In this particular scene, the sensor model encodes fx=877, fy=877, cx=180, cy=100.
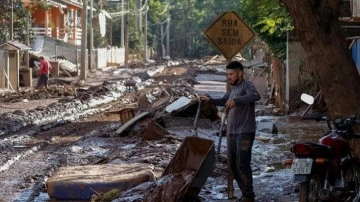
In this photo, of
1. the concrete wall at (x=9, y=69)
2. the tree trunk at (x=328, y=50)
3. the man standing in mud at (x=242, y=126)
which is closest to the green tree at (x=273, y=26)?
the concrete wall at (x=9, y=69)

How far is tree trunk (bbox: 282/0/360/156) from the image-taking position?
1041 cm

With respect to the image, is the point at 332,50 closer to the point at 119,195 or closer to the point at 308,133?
the point at 119,195

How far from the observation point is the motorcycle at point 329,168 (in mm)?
8445

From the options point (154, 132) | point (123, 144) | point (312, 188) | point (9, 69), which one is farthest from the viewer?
point (9, 69)

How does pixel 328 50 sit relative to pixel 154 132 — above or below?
above

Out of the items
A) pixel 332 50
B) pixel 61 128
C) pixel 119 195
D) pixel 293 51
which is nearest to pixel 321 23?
pixel 332 50

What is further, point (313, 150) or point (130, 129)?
point (130, 129)

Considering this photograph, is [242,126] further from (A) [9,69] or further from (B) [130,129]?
(A) [9,69]

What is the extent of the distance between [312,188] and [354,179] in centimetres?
45

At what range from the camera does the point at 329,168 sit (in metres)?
8.55

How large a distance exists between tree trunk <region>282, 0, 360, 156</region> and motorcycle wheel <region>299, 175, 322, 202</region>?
220cm

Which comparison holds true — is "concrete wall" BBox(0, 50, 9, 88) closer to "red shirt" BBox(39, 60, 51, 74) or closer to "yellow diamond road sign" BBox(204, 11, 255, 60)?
"red shirt" BBox(39, 60, 51, 74)

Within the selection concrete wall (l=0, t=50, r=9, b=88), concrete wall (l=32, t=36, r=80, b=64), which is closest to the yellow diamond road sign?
concrete wall (l=0, t=50, r=9, b=88)

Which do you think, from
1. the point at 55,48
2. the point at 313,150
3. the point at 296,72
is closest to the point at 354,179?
the point at 313,150
